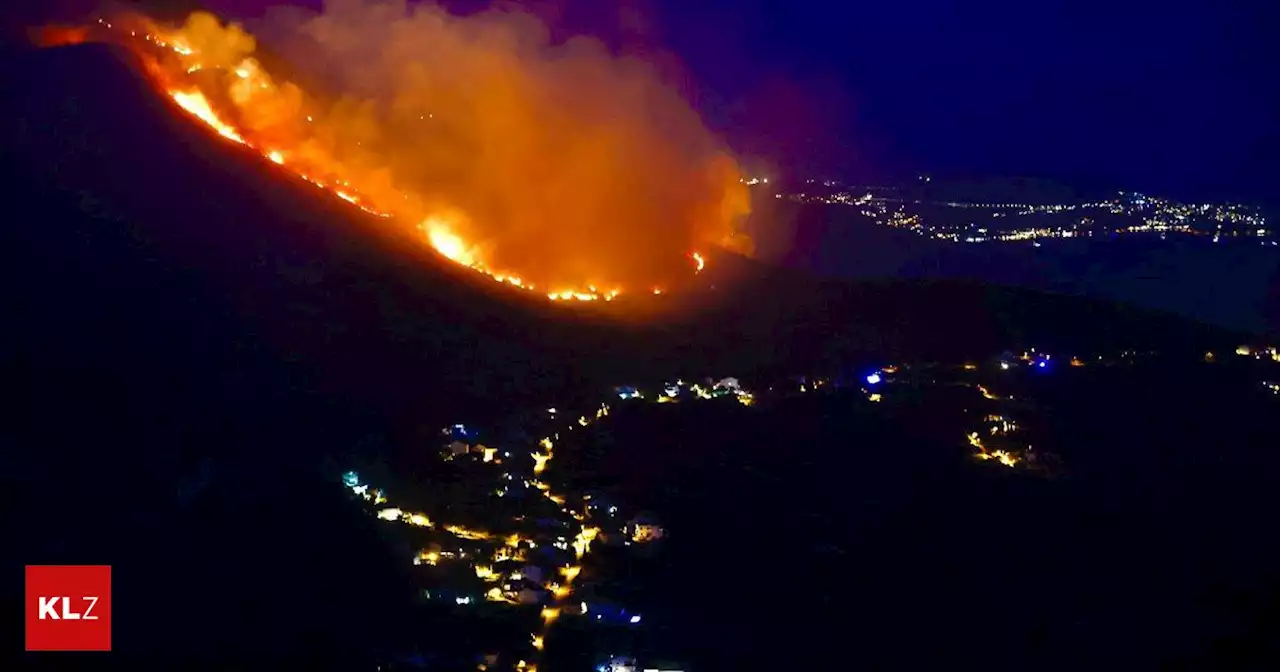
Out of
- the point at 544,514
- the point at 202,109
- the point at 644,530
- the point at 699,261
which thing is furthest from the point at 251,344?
the point at 699,261

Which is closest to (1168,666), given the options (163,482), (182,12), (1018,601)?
(1018,601)

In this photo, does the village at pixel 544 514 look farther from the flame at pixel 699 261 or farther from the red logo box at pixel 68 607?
the flame at pixel 699 261

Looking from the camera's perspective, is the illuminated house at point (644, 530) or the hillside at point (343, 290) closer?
the illuminated house at point (644, 530)

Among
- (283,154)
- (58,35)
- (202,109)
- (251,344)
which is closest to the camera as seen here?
(251,344)

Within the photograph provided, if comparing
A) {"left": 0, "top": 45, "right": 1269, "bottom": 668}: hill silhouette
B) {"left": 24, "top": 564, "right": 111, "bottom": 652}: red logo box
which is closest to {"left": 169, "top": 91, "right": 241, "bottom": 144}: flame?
{"left": 0, "top": 45, "right": 1269, "bottom": 668}: hill silhouette

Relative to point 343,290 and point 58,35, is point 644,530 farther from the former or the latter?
point 58,35

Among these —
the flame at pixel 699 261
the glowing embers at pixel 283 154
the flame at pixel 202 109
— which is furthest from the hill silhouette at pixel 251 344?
the flame at pixel 699 261

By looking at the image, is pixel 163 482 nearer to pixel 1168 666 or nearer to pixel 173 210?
pixel 173 210

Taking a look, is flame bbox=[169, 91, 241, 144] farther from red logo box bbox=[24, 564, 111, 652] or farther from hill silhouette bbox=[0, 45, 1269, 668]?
red logo box bbox=[24, 564, 111, 652]
